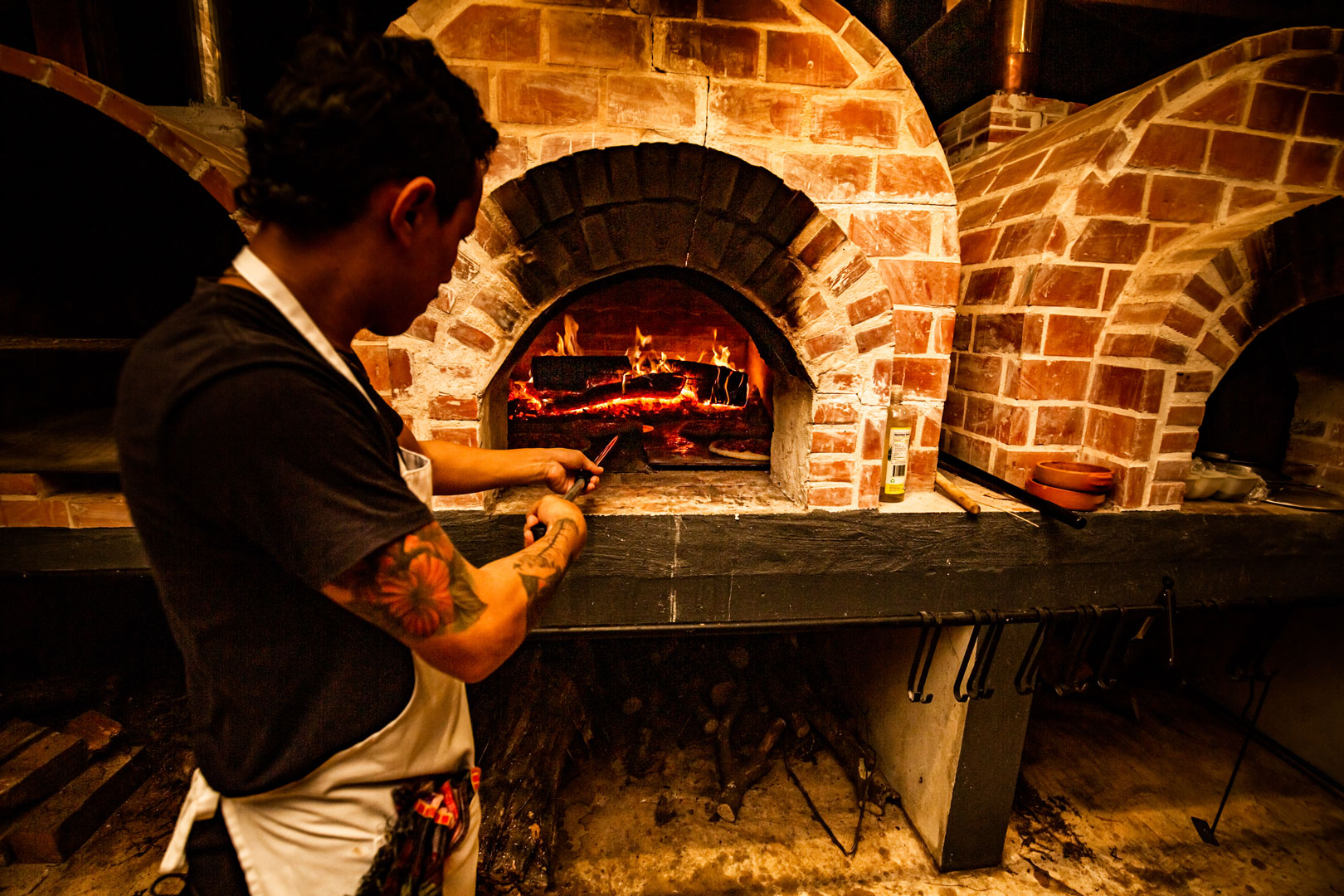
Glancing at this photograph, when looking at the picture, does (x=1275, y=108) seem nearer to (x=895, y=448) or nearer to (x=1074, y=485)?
(x=1074, y=485)

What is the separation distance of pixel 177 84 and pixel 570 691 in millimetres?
4088

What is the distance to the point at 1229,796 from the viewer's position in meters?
2.85

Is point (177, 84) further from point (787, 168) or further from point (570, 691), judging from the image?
point (570, 691)

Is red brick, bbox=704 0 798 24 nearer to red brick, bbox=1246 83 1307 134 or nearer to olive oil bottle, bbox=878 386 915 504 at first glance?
olive oil bottle, bbox=878 386 915 504

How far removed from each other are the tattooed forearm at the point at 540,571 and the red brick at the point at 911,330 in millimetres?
1477

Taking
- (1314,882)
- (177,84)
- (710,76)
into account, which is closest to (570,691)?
(710,76)

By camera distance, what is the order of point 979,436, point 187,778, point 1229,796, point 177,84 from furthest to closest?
point 177,84 → point 1229,796 → point 187,778 → point 979,436

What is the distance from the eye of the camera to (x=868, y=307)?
1.93m

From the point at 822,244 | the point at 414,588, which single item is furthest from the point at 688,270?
the point at 414,588

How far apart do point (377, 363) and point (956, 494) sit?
2125mm

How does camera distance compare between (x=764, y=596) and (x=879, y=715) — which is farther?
(x=879, y=715)

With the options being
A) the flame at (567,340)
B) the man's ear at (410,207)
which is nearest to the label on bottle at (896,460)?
the man's ear at (410,207)

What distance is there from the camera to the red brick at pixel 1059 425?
7.16ft

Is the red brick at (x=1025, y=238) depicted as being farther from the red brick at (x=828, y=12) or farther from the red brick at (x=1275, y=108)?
the red brick at (x=828, y=12)
